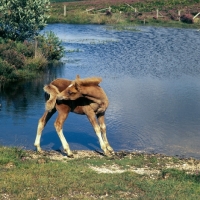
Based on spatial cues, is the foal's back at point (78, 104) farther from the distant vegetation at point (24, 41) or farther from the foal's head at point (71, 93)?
the distant vegetation at point (24, 41)

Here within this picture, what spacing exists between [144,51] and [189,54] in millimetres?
3993

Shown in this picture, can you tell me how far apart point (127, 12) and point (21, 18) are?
43845mm

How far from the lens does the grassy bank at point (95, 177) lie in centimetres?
1120

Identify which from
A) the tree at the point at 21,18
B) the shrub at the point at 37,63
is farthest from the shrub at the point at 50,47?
the shrub at the point at 37,63

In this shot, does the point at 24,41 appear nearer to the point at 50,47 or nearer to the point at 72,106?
the point at 50,47

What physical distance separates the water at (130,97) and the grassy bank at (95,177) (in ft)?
9.20

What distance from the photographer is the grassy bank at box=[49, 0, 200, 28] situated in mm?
68500

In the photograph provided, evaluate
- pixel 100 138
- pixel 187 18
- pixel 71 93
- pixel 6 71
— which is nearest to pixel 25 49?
pixel 6 71

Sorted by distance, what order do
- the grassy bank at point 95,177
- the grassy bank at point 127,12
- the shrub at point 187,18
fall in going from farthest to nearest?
the shrub at point 187,18, the grassy bank at point 127,12, the grassy bank at point 95,177

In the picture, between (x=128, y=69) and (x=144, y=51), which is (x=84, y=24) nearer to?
(x=144, y=51)

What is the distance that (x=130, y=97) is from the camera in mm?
26391

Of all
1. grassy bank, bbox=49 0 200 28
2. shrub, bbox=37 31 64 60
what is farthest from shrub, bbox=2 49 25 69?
grassy bank, bbox=49 0 200 28

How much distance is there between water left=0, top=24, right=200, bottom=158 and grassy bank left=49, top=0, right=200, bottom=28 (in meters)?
→ 18.5

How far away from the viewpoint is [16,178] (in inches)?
471
